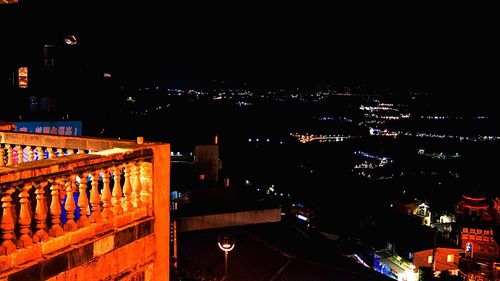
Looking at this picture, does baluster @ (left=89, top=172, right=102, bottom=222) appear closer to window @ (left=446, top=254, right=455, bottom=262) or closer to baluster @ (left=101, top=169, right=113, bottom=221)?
baluster @ (left=101, top=169, right=113, bottom=221)

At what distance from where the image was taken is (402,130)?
413ft

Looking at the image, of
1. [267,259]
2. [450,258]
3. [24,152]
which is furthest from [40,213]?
[450,258]

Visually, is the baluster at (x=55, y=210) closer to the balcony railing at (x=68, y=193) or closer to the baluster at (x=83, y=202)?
the balcony railing at (x=68, y=193)

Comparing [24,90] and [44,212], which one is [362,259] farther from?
[44,212]

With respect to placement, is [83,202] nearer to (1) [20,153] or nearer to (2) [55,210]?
(2) [55,210]

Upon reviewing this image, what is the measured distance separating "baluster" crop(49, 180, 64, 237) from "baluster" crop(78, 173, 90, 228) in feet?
0.98

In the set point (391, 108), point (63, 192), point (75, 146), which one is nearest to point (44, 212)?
point (63, 192)

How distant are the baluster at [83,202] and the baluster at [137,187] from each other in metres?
0.89

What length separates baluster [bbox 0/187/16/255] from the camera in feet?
12.8

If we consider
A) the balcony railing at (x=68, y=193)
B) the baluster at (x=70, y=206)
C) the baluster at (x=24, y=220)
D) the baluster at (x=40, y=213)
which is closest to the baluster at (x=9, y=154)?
the balcony railing at (x=68, y=193)

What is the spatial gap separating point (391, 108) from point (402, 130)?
4288cm

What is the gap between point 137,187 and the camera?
574cm

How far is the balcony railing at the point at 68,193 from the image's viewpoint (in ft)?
13.2

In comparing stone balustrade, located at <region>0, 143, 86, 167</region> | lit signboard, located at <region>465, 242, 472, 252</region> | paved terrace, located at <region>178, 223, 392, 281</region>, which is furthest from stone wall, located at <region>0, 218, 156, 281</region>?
lit signboard, located at <region>465, 242, 472, 252</region>
